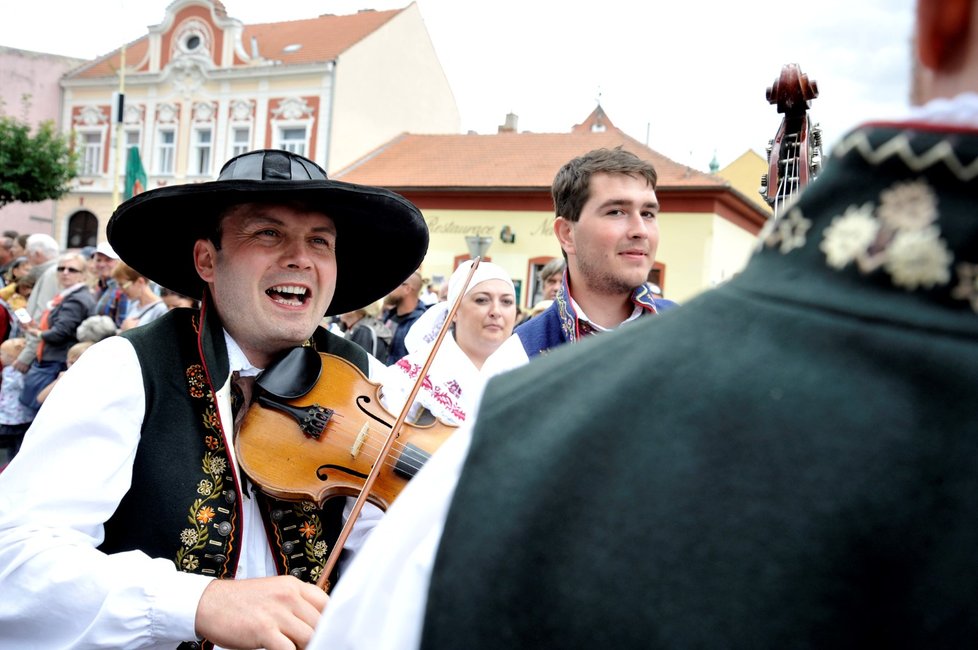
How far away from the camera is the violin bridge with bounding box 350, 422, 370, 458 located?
6.75 feet

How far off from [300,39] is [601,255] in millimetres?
27113

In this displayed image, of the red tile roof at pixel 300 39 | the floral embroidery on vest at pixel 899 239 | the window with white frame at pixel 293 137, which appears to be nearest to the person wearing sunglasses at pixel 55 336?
the floral embroidery on vest at pixel 899 239

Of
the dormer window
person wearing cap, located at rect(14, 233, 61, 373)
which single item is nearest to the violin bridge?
person wearing cap, located at rect(14, 233, 61, 373)

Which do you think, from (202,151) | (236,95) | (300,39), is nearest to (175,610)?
(236,95)

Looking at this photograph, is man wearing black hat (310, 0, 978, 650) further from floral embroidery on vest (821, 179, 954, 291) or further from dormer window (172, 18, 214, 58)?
dormer window (172, 18, 214, 58)

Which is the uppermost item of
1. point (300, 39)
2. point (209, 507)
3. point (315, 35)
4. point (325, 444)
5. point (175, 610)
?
point (315, 35)

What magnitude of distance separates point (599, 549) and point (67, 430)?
58.2 inches

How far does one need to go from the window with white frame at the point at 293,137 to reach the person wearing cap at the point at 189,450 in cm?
2332

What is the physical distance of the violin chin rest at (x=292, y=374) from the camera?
81.1 inches

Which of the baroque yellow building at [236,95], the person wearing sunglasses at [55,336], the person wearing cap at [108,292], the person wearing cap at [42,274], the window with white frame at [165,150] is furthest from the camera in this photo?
the window with white frame at [165,150]

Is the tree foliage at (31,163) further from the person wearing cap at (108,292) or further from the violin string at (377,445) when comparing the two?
the violin string at (377,445)

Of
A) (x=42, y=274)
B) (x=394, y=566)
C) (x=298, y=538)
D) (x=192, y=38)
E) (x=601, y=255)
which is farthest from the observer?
(x=192, y=38)

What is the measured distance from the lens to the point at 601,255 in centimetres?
265

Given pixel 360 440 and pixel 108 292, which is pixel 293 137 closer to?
pixel 108 292
